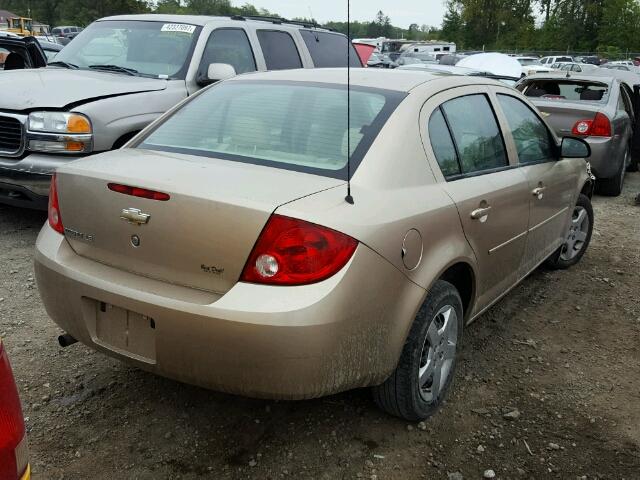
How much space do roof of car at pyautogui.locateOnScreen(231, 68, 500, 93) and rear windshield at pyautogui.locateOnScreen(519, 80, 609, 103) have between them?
533 cm

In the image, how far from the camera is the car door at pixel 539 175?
3826 mm

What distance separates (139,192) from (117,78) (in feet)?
11.5

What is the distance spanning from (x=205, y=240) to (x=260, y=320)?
14.7 inches

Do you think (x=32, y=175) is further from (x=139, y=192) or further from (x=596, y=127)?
(x=596, y=127)

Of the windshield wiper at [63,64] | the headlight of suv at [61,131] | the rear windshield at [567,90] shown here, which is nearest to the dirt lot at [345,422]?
the headlight of suv at [61,131]

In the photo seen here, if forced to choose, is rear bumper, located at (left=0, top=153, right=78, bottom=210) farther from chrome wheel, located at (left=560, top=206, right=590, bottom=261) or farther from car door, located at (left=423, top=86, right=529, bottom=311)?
chrome wheel, located at (left=560, top=206, right=590, bottom=261)

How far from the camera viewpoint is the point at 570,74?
336 inches

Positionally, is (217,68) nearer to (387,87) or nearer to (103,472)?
(387,87)

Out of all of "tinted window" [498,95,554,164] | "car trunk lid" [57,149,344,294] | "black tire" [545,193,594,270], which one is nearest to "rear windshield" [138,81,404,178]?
"car trunk lid" [57,149,344,294]

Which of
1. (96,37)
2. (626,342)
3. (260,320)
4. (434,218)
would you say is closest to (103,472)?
(260,320)

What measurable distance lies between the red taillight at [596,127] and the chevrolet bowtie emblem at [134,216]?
6.51m

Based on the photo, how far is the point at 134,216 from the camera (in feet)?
8.16

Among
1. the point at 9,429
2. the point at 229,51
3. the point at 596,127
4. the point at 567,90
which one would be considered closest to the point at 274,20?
the point at 229,51

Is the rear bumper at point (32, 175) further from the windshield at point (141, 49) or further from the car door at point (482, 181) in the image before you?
the car door at point (482, 181)
